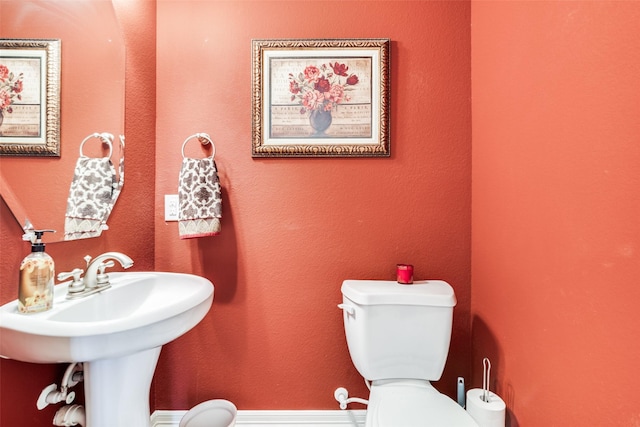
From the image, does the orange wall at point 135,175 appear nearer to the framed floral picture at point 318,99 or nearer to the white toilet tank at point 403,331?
the framed floral picture at point 318,99

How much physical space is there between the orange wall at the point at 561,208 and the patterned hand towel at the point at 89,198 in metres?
1.50

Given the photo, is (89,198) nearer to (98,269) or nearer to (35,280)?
(98,269)

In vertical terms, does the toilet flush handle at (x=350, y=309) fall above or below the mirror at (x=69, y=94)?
below

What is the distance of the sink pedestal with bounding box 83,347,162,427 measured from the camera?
2.64 feet

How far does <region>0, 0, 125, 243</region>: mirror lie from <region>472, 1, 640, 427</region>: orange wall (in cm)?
151

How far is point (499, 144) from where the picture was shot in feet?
3.59

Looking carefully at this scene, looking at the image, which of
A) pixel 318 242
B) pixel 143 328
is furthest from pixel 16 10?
pixel 318 242

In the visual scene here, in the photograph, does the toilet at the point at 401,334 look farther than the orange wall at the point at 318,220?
No

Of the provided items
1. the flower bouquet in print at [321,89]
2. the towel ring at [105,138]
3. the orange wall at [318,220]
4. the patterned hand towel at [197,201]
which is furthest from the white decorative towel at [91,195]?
the flower bouquet in print at [321,89]

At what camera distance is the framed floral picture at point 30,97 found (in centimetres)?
73

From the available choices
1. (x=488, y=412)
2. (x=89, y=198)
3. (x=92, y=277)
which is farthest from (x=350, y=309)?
(x=89, y=198)

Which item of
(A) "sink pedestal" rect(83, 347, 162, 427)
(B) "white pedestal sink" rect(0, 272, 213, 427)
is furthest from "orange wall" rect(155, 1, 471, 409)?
(A) "sink pedestal" rect(83, 347, 162, 427)

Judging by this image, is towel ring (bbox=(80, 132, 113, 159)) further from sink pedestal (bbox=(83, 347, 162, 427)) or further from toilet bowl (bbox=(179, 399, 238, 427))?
toilet bowl (bbox=(179, 399, 238, 427))

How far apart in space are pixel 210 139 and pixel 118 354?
2.95 ft
